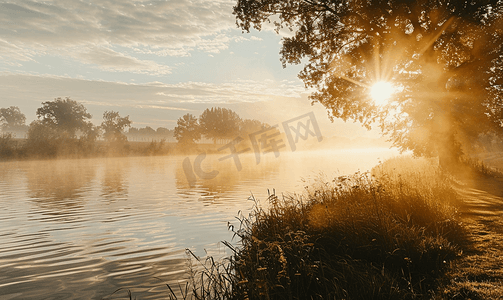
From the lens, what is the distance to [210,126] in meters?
152

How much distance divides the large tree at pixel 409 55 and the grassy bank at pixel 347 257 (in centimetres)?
1307

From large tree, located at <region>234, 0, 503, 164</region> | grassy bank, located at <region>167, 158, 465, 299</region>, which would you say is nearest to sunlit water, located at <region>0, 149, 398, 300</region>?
grassy bank, located at <region>167, 158, 465, 299</region>

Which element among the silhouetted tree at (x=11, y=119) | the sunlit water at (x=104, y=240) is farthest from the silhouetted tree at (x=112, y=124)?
the sunlit water at (x=104, y=240)

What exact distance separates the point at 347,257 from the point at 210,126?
14707 centimetres

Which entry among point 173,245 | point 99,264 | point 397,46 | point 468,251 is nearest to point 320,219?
point 468,251

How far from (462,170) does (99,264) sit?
23.9 m

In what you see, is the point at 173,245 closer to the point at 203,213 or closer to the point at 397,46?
the point at 203,213

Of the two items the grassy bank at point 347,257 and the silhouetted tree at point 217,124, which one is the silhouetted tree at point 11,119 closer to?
the silhouetted tree at point 217,124

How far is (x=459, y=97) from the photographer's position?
2266 cm

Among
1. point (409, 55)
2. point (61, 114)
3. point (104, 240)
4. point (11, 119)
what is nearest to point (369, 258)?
point (104, 240)

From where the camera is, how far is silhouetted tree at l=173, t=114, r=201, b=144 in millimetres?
139250

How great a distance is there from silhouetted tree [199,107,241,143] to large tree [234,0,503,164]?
130 metres

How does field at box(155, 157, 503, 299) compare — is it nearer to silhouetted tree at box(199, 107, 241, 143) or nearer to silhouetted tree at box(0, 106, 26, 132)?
silhouetted tree at box(199, 107, 241, 143)

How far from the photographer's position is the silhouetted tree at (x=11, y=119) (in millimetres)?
172250
